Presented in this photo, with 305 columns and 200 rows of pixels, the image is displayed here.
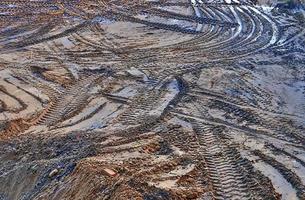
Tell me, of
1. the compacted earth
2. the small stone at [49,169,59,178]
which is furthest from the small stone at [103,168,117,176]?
the small stone at [49,169,59,178]

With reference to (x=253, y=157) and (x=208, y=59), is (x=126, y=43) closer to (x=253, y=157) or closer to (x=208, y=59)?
(x=208, y=59)

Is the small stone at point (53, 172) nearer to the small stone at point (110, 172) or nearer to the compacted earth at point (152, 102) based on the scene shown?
the compacted earth at point (152, 102)

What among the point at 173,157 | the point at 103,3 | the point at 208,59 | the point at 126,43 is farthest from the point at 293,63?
the point at 103,3

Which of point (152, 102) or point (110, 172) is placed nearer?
point (110, 172)

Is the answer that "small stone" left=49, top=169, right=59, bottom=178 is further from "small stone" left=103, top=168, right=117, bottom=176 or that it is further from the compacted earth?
"small stone" left=103, top=168, right=117, bottom=176

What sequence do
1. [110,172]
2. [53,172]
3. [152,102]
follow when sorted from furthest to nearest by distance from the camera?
1. [152,102]
2. [53,172]
3. [110,172]

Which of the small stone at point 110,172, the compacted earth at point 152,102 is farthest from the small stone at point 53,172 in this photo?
the small stone at point 110,172

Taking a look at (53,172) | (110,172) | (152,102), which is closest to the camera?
(110,172)

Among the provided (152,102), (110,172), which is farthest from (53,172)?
(152,102)

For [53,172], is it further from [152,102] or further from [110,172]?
[152,102]
